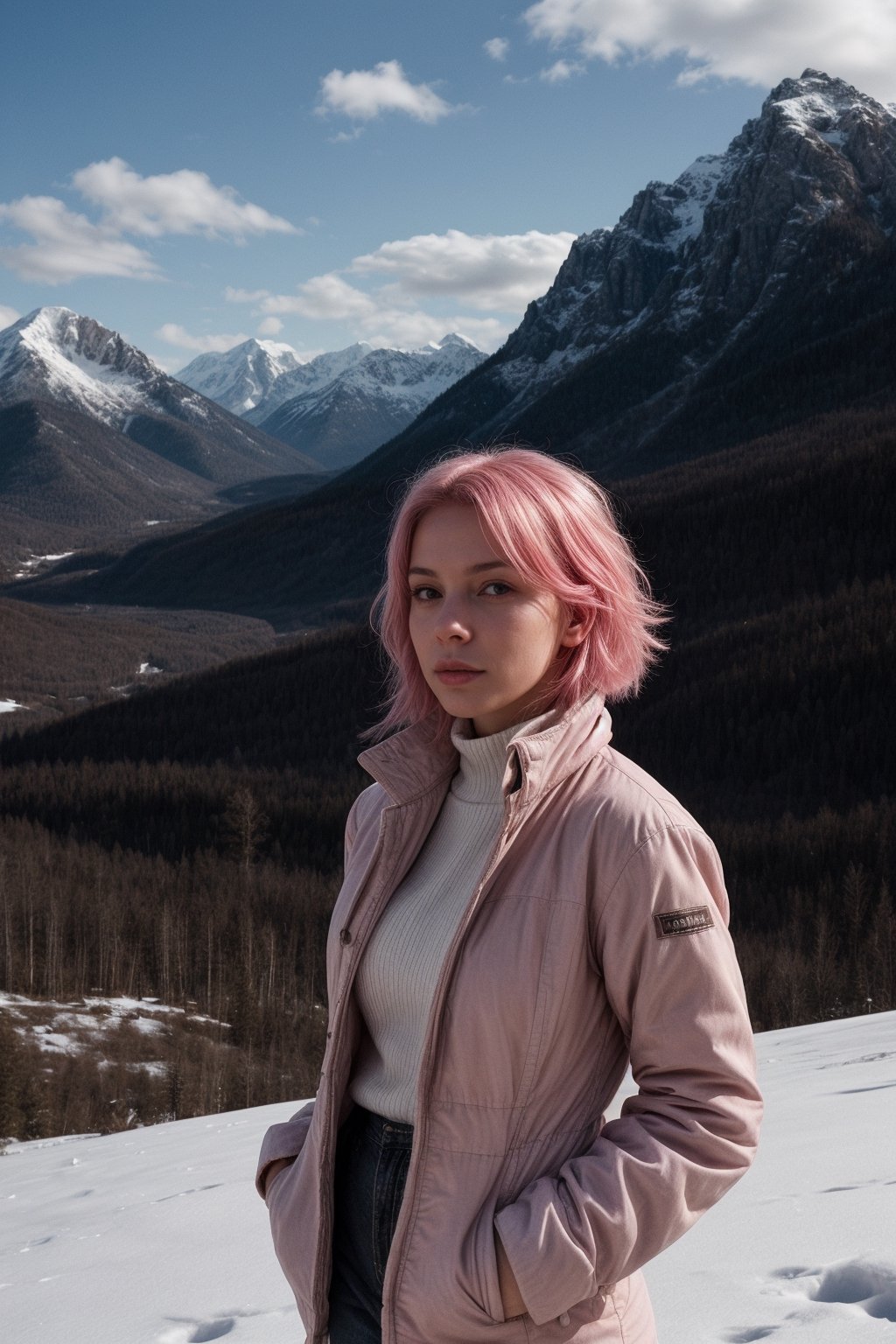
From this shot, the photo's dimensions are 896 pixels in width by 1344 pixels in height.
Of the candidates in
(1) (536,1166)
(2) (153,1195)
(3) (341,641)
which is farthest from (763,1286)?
(3) (341,641)

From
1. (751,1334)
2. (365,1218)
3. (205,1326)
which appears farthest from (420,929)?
(205,1326)

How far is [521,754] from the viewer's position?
10.4 feet

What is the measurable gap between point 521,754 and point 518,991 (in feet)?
1.89

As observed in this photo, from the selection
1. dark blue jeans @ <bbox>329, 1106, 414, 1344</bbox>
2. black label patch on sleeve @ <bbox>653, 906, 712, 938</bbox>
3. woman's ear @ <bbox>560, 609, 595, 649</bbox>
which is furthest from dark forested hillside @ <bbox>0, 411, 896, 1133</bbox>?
black label patch on sleeve @ <bbox>653, 906, 712, 938</bbox>

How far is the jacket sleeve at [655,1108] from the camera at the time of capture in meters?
2.93

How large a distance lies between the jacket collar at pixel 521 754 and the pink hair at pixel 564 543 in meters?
0.13

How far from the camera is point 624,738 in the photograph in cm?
13638

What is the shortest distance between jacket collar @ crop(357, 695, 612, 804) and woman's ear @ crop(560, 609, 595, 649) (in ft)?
0.55

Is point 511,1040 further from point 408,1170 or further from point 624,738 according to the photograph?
point 624,738

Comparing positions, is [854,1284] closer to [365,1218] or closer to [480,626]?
[365,1218]

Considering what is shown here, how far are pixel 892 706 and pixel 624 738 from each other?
27521mm

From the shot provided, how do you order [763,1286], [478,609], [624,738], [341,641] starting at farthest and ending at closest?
[341,641] < [624,738] < [763,1286] < [478,609]

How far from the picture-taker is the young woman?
2994 millimetres

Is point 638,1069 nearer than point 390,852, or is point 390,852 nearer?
point 638,1069
